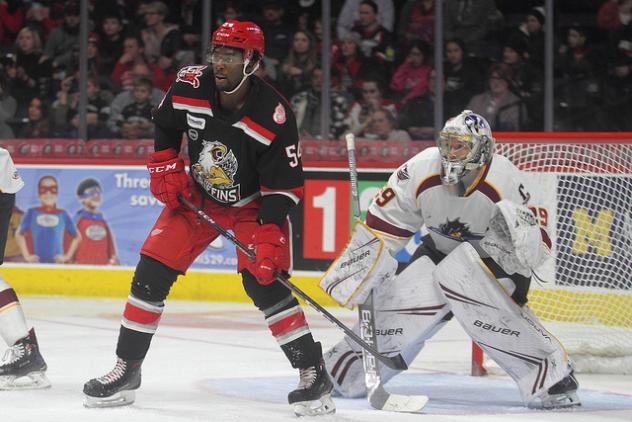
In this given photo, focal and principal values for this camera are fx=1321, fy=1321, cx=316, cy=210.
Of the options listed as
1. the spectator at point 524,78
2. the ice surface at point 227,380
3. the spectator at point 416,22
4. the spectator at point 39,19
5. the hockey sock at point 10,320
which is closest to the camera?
the ice surface at point 227,380

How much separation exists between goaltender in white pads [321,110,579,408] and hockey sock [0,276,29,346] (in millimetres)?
1162

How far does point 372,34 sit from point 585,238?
12.8 ft

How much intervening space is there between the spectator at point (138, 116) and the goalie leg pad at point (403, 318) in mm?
4660

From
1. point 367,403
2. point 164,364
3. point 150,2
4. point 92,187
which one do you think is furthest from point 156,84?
point 367,403

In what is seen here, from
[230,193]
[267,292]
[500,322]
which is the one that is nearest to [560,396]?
[500,322]

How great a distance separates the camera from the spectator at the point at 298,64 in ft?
30.5

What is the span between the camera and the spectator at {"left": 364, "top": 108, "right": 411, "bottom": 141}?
865 centimetres

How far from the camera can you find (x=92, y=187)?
8367 millimetres

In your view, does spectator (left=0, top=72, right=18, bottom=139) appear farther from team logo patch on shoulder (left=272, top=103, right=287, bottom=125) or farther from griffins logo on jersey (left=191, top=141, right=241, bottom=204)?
→ team logo patch on shoulder (left=272, top=103, right=287, bottom=125)

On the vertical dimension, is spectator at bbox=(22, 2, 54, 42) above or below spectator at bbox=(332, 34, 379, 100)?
above

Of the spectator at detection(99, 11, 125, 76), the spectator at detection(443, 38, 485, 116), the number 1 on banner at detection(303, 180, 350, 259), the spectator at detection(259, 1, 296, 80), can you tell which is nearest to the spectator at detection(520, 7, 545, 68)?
the spectator at detection(443, 38, 485, 116)

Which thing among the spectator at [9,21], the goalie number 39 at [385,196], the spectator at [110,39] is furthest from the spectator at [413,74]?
the goalie number 39 at [385,196]

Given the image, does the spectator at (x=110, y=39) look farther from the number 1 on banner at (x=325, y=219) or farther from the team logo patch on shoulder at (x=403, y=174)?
the team logo patch on shoulder at (x=403, y=174)

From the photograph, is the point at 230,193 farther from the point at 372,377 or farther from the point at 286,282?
the point at 372,377
